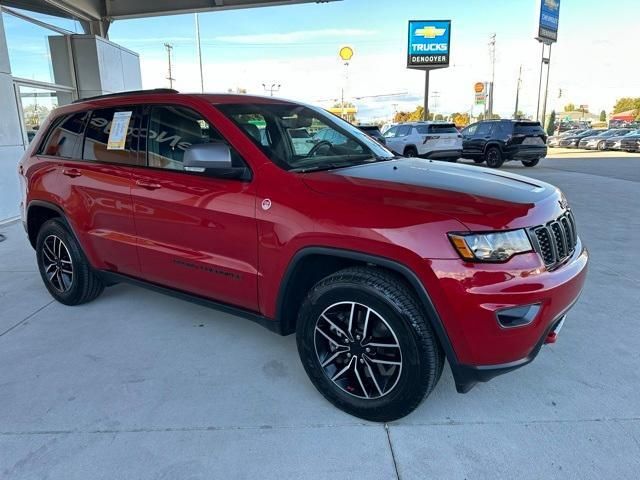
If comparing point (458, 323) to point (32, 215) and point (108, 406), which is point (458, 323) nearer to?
point (108, 406)

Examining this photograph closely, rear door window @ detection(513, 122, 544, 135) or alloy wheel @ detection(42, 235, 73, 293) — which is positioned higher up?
rear door window @ detection(513, 122, 544, 135)

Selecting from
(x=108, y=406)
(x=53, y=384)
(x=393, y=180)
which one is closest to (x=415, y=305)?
(x=393, y=180)

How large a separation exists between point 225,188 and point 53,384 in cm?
167

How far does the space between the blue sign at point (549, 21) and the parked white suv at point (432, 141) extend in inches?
1056

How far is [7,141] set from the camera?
768cm

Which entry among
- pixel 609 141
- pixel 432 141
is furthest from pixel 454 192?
pixel 609 141

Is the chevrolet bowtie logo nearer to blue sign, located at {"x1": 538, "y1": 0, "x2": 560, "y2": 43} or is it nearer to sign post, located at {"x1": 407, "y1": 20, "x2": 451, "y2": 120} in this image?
sign post, located at {"x1": 407, "y1": 20, "x2": 451, "y2": 120}

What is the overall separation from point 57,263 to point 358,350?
10.0 ft

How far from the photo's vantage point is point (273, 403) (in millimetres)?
2705

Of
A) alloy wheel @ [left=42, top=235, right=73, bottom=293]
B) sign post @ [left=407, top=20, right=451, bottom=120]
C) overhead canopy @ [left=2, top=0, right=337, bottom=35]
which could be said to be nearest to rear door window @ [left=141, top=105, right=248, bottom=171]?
alloy wheel @ [left=42, top=235, right=73, bottom=293]

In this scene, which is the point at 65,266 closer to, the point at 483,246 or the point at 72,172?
the point at 72,172

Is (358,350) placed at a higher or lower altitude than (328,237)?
lower

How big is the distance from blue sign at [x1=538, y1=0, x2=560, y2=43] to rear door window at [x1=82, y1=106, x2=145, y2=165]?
4090 centimetres

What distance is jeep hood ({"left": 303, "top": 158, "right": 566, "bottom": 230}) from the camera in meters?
2.18
